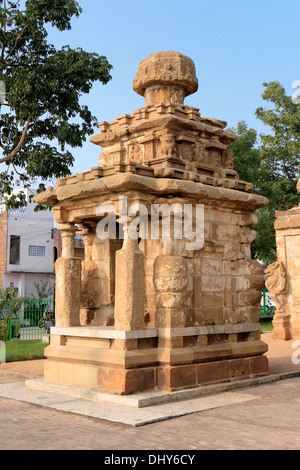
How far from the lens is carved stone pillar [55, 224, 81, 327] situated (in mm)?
7559

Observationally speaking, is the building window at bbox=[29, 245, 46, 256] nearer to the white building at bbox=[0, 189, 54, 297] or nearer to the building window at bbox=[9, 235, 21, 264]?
the white building at bbox=[0, 189, 54, 297]

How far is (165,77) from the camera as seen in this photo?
27.2ft

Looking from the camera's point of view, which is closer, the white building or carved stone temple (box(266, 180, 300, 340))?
carved stone temple (box(266, 180, 300, 340))

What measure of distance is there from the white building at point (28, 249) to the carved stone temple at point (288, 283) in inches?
703

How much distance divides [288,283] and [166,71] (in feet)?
25.3

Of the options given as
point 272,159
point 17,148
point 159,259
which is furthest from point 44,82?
point 272,159

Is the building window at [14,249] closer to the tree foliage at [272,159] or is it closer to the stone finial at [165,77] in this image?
the tree foliage at [272,159]

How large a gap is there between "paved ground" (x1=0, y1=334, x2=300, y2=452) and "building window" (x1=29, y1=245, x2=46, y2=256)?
23.5 m

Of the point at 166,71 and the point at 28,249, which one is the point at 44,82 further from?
the point at 28,249

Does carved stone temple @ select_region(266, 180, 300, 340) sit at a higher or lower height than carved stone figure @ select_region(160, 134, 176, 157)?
lower

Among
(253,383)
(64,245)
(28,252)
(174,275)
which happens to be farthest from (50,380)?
(28,252)

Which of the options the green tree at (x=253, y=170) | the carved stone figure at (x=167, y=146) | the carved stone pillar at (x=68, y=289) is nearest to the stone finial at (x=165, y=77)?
the carved stone figure at (x=167, y=146)

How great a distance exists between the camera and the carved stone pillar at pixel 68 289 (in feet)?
24.8

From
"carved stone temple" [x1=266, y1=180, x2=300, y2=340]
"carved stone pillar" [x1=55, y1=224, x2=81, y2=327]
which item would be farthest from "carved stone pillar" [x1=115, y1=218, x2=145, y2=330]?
"carved stone temple" [x1=266, y1=180, x2=300, y2=340]
